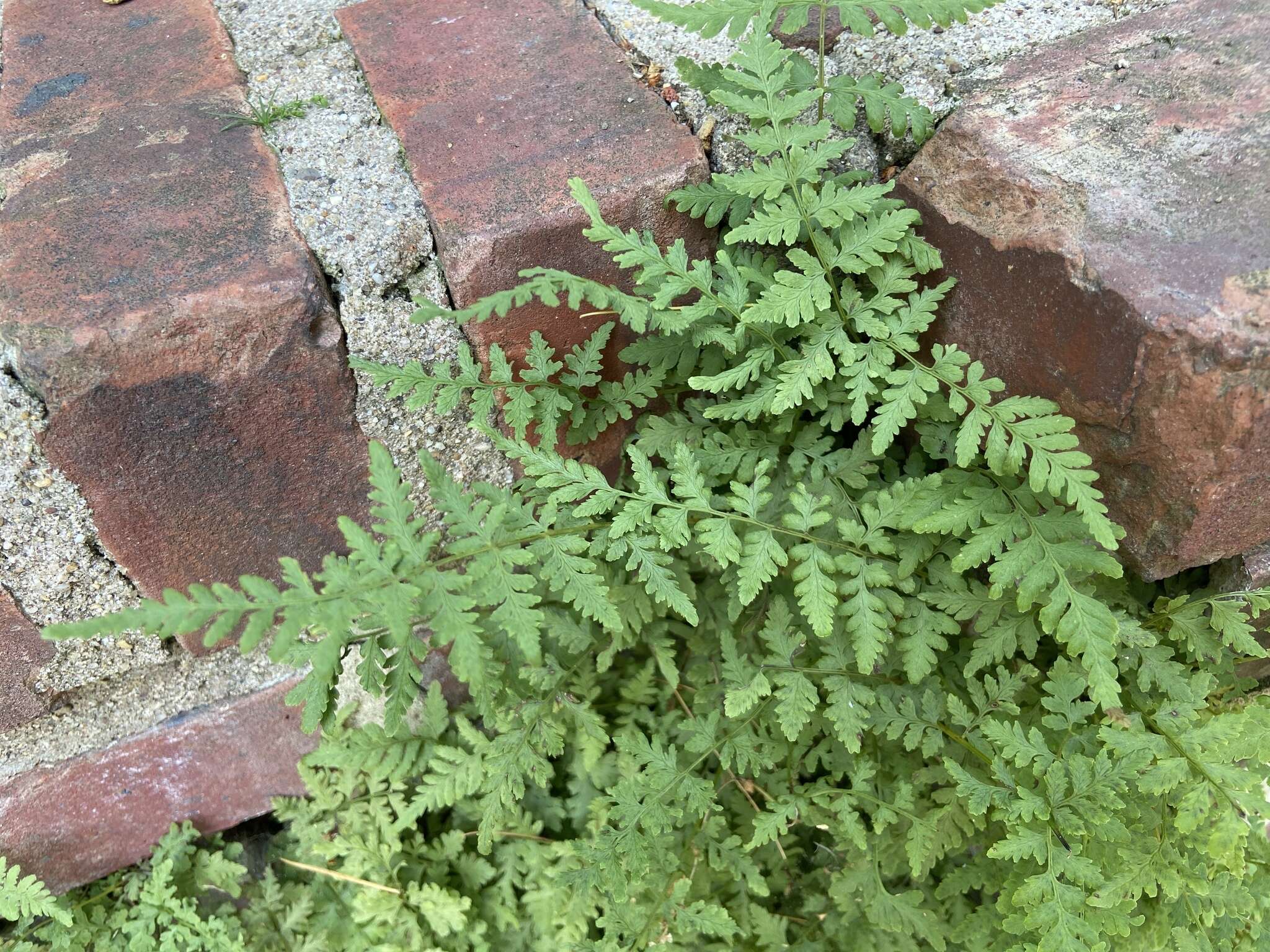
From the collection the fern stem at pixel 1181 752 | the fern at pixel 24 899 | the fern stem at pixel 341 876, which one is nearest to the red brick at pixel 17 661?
the fern at pixel 24 899

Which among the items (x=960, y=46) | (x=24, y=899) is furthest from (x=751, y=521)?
(x=24, y=899)

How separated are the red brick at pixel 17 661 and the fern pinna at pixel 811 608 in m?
0.54

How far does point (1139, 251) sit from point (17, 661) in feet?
8.41

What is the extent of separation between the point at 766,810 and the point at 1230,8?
2.14 m

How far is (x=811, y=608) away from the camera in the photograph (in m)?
1.77

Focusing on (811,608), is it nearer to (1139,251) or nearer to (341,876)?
(1139,251)

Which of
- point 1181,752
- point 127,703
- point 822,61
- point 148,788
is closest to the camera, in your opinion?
Result: point 1181,752

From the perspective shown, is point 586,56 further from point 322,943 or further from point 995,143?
point 322,943

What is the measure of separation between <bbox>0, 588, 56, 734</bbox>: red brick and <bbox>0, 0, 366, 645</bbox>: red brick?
27 centimetres

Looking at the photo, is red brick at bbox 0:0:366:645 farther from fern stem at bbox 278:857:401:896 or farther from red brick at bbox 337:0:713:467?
fern stem at bbox 278:857:401:896

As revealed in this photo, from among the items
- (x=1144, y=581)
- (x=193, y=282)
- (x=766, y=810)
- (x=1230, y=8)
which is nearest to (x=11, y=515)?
(x=193, y=282)

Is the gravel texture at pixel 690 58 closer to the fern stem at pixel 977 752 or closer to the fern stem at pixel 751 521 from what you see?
the fern stem at pixel 751 521

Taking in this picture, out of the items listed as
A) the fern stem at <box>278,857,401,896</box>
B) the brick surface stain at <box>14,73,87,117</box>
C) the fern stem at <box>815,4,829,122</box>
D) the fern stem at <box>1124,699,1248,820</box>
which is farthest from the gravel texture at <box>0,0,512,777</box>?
the fern stem at <box>1124,699,1248,820</box>

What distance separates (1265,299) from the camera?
1.54m
